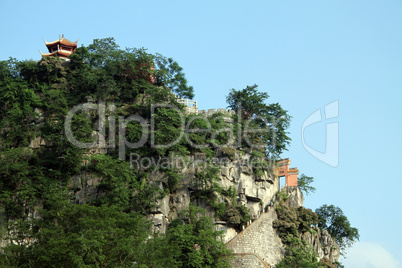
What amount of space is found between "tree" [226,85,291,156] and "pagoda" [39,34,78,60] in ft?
39.7

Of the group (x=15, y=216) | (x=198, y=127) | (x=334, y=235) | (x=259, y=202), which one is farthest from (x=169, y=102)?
(x=334, y=235)

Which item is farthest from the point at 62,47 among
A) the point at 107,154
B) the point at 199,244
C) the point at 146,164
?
the point at 199,244

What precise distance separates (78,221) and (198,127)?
524 inches

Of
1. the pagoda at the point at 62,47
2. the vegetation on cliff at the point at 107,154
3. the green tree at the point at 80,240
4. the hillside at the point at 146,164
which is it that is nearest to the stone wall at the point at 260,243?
the hillside at the point at 146,164

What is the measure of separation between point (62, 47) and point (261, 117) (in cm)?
1562

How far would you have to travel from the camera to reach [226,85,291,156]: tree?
46.4 metres

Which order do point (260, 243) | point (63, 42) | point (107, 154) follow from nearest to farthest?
point (260, 243)
point (107, 154)
point (63, 42)

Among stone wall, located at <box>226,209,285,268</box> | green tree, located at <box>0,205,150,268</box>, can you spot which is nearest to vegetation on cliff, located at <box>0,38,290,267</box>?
green tree, located at <box>0,205,150,268</box>

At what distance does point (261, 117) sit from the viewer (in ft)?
156

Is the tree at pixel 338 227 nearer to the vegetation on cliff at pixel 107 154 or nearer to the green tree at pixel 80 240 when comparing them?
the vegetation on cliff at pixel 107 154

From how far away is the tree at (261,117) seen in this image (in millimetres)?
46375

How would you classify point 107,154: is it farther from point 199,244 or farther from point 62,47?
point 62,47

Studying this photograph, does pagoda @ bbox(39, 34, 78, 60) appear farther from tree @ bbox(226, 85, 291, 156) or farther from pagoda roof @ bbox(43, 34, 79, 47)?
tree @ bbox(226, 85, 291, 156)

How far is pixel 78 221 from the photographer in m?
32.5
